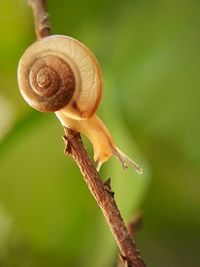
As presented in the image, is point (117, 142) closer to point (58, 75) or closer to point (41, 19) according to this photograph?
point (41, 19)

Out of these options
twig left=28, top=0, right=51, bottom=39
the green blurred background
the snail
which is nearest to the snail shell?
the snail

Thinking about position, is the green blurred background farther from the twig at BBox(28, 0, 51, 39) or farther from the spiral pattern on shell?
the spiral pattern on shell

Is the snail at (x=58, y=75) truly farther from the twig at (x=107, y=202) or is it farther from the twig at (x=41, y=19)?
the twig at (x=41, y=19)

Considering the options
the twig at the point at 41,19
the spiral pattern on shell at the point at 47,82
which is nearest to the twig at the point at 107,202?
the spiral pattern on shell at the point at 47,82

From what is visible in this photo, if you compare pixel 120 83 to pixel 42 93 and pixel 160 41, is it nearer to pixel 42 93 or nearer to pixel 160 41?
pixel 160 41

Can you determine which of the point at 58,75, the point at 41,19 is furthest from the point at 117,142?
the point at 58,75

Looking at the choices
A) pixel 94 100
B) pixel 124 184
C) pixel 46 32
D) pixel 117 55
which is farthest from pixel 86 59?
pixel 117 55

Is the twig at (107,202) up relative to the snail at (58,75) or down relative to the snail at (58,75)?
down
